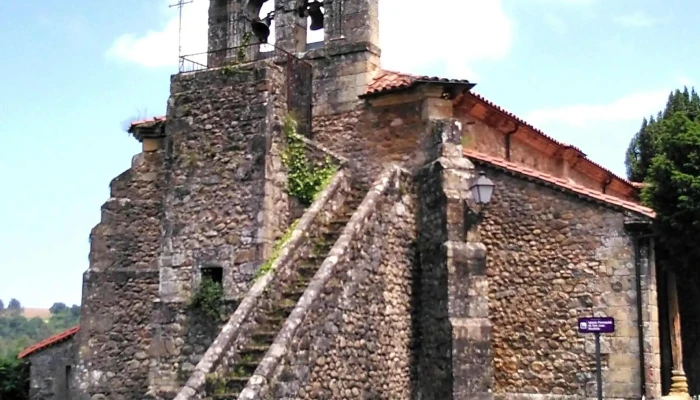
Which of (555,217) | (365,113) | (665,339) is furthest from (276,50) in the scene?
(665,339)

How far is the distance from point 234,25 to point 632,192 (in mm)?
12835

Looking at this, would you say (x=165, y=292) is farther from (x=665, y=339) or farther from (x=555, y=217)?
(x=665, y=339)

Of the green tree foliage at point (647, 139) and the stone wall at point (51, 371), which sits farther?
the green tree foliage at point (647, 139)

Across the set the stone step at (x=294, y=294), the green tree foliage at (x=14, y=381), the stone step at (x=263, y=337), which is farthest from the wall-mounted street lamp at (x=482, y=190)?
the green tree foliage at (x=14, y=381)

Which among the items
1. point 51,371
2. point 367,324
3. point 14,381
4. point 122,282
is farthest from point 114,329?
point 14,381

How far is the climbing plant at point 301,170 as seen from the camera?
15.2 meters

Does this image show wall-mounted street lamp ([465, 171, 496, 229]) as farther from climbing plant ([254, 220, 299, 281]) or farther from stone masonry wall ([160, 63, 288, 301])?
stone masonry wall ([160, 63, 288, 301])

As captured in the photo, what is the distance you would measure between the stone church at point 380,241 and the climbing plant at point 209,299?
4 cm

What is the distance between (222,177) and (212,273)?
164 centimetres

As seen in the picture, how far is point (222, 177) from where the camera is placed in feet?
49.5

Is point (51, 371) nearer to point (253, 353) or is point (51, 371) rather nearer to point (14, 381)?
point (14, 381)

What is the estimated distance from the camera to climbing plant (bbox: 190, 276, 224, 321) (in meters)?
14.6

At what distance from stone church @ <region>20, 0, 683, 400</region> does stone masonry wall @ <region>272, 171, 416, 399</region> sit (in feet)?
0.12

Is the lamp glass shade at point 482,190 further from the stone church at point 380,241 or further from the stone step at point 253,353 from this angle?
the stone step at point 253,353
